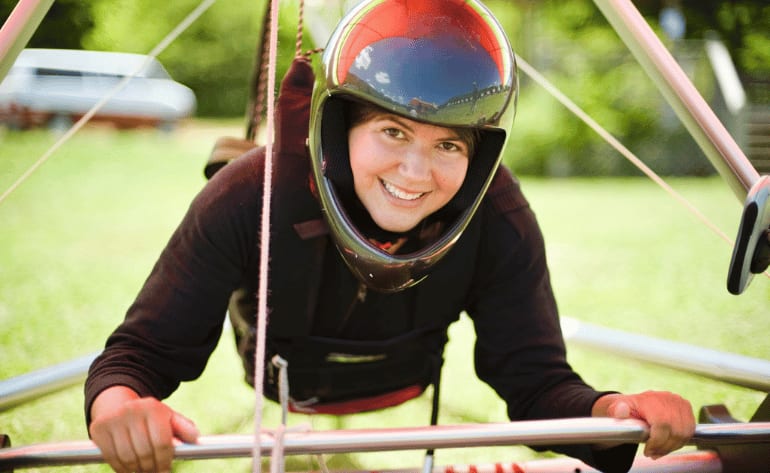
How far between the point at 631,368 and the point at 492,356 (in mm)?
1902

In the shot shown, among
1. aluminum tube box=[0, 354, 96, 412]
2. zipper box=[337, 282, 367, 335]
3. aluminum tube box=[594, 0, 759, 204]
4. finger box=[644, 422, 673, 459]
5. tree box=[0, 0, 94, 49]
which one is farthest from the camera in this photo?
tree box=[0, 0, 94, 49]

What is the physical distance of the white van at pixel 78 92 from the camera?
34.6 feet

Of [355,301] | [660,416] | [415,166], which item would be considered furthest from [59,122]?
[660,416]

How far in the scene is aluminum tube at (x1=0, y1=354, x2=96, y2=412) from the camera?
6.82 ft

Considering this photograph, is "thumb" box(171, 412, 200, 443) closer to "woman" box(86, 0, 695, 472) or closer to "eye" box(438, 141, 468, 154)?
"woman" box(86, 0, 695, 472)

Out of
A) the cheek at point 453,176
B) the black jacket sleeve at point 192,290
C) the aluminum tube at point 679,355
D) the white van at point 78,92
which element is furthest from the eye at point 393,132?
the white van at point 78,92

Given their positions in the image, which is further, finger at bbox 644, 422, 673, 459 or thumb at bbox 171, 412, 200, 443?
finger at bbox 644, 422, 673, 459

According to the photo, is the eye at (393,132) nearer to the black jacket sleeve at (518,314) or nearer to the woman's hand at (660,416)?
the black jacket sleeve at (518,314)

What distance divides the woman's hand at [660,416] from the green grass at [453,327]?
106 cm

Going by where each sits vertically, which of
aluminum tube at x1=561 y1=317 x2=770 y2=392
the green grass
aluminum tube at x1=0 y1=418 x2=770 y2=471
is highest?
aluminum tube at x1=0 y1=418 x2=770 y2=471

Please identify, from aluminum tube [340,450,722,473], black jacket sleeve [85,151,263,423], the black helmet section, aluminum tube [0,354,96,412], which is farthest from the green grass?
the black helmet section

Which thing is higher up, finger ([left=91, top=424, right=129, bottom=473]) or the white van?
finger ([left=91, top=424, right=129, bottom=473])

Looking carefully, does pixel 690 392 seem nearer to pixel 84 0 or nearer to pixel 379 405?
pixel 379 405

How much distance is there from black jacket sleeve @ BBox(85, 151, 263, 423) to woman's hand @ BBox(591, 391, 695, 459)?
831mm
